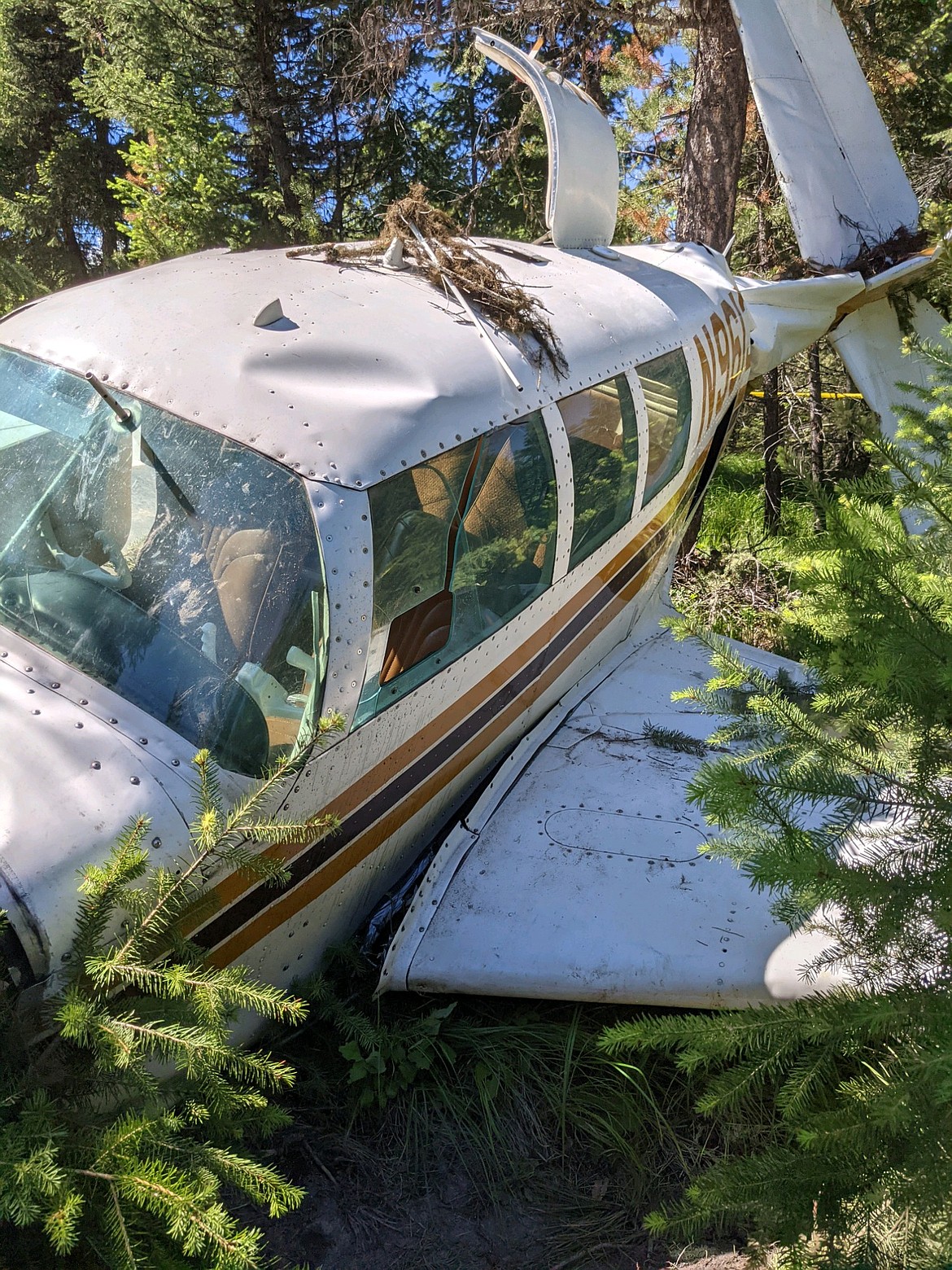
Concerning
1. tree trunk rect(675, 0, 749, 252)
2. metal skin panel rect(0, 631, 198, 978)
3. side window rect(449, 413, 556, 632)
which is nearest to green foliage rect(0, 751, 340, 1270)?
metal skin panel rect(0, 631, 198, 978)

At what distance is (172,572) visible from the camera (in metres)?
2.85

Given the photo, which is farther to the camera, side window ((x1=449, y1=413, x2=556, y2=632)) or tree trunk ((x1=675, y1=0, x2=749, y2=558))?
tree trunk ((x1=675, y1=0, x2=749, y2=558))

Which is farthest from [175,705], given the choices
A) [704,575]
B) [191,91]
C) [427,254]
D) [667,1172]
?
[191,91]

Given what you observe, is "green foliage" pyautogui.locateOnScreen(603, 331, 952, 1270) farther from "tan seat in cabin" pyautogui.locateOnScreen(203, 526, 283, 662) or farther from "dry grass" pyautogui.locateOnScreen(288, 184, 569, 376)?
"dry grass" pyautogui.locateOnScreen(288, 184, 569, 376)

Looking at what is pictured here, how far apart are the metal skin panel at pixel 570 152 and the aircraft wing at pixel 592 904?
3.40 metres

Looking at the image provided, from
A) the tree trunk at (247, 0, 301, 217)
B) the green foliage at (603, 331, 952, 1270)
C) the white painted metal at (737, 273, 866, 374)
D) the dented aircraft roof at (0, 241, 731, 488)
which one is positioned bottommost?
the green foliage at (603, 331, 952, 1270)

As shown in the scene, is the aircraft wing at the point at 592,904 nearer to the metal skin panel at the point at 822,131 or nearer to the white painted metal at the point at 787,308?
the white painted metal at the point at 787,308

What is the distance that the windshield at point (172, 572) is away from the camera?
2695 mm

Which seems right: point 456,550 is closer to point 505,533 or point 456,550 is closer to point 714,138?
point 505,533

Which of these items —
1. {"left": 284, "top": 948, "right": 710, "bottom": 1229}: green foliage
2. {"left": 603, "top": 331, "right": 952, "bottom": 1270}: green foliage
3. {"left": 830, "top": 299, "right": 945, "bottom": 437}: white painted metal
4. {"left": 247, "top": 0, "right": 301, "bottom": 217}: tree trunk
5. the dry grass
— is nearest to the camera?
{"left": 603, "top": 331, "right": 952, "bottom": 1270}: green foliage

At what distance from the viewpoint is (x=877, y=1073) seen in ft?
6.74

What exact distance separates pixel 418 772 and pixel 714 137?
7.05 metres

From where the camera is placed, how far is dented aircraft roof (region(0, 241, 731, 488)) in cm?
305

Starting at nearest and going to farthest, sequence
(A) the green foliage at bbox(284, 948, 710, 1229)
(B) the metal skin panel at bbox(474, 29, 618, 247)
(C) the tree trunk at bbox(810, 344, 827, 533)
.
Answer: (A) the green foliage at bbox(284, 948, 710, 1229), (B) the metal skin panel at bbox(474, 29, 618, 247), (C) the tree trunk at bbox(810, 344, 827, 533)
